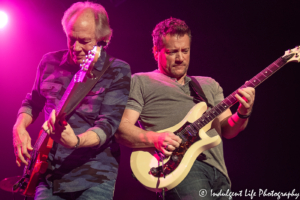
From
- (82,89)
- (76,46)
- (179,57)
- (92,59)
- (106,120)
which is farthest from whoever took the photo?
(179,57)

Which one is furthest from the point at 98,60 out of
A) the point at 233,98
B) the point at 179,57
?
the point at 233,98

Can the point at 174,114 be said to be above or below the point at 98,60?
below

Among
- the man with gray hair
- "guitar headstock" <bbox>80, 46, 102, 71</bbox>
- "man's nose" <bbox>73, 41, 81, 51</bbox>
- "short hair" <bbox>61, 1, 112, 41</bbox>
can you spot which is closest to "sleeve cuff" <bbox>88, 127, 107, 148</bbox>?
the man with gray hair

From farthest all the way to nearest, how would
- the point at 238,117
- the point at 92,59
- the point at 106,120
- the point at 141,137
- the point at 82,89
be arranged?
the point at 238,117 → the point at 141,137 → the point at 106,120 → the point at 82,89 → the point at 92,59

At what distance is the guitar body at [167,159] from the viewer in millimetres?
1933

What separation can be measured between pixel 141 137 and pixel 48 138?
33.0 inches

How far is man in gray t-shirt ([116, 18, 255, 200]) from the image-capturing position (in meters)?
2.01

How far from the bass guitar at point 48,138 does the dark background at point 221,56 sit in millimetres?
2420

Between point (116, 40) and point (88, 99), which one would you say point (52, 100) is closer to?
point (88, 99)

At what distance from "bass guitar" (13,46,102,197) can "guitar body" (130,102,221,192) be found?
782 millimetres

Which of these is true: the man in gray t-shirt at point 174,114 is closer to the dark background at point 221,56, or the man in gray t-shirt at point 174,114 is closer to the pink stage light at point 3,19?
the dark background at point 221,56

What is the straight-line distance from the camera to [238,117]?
241 cm

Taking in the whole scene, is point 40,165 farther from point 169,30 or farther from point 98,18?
point 169,30

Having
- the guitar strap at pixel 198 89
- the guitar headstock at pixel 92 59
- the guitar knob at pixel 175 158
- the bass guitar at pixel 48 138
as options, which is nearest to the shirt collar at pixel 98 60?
the bass guitar at pixel 48 138
